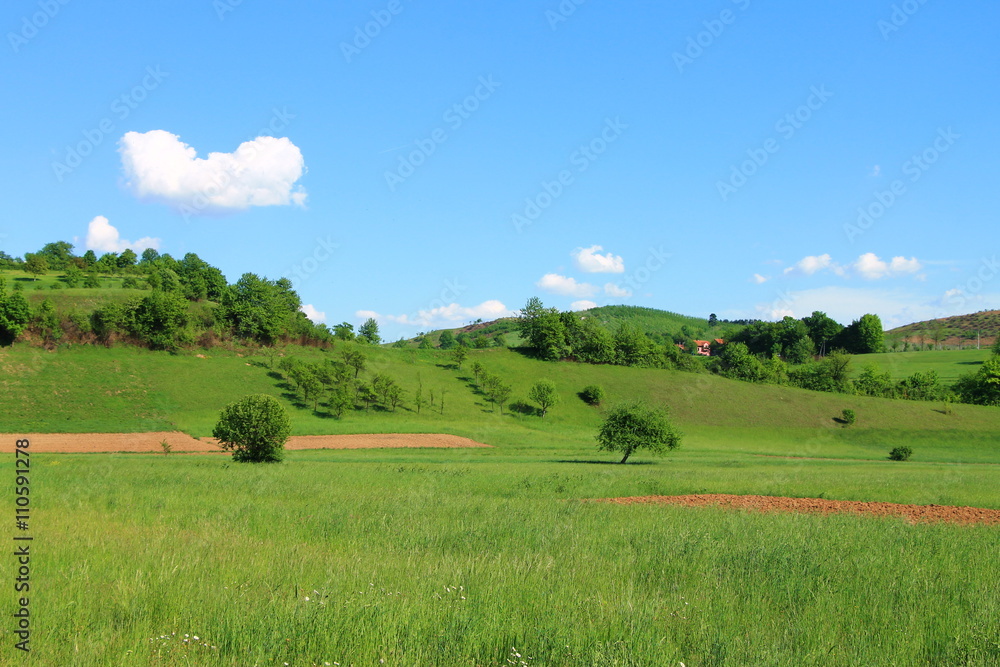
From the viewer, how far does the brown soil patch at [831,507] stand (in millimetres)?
17469

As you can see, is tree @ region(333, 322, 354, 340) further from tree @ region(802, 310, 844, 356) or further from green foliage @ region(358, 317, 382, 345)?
tree @ region(802, 310, 844, 356)

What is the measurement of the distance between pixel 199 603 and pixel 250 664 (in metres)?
1.63

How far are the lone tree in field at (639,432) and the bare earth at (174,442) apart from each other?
1895 cm

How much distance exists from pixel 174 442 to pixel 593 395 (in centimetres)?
5972

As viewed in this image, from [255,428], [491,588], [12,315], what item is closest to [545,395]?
[255,428]

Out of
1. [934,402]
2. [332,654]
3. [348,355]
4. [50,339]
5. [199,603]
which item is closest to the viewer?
[332,654]

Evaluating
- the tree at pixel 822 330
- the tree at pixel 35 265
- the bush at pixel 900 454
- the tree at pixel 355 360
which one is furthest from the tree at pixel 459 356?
the tree at pixel 822 330

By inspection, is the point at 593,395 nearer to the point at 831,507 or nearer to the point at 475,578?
the point at 831,507

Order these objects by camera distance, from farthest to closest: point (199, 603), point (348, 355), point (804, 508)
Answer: point (348, 355) < point (804, 508) < point (199, 603)

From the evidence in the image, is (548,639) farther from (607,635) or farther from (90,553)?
(90,553)

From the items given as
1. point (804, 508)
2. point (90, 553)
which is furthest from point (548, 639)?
point (804, 508)

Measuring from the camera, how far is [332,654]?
6066 millimetres

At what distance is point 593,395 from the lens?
9650 centimetres

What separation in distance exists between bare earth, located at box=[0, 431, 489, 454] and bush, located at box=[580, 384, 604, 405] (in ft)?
116
